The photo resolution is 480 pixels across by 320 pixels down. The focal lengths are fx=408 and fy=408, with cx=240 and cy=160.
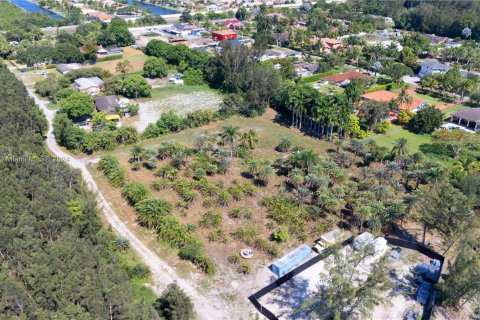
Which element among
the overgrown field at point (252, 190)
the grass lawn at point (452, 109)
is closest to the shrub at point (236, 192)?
the overgrown field at point (252, 190)

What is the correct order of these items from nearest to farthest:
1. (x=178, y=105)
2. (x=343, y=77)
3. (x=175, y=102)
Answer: (x=178, y=105) < (x=175, y=102) < (x=343, y=77)

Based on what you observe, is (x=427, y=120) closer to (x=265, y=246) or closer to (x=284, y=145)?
(x=284, y=145)

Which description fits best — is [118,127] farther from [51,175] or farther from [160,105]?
[51,175]

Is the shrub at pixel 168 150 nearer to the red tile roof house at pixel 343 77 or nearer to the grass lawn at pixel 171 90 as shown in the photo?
the grass lawn at pixel 171 90

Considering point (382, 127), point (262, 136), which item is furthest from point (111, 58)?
point (382, 127)

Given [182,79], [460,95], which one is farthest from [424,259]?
[182,79]

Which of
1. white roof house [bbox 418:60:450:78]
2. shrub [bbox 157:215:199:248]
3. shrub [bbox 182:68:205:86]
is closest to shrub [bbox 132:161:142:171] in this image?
shrub [bbox 157:215:199:248]
